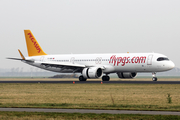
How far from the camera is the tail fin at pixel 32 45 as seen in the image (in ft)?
218

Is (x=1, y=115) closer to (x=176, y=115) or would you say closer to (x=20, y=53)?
(x=176, y=115)

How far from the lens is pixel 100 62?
5806 cm

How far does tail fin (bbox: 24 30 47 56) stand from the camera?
218 ft

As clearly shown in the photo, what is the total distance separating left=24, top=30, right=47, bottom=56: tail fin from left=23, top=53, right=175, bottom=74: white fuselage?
362 cm

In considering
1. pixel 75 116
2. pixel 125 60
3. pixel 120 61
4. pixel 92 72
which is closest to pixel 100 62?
pixel 92 72

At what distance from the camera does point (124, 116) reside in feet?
56.0

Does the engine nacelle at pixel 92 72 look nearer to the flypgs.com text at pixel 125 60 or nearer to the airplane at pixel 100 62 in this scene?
the airplane at pixel 100 62

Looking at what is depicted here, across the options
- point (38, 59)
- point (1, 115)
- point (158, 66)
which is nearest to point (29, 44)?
point (38, 59)

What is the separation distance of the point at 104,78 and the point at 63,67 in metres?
7.61

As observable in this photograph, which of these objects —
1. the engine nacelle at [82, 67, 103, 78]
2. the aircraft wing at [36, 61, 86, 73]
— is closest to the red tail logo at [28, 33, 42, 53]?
the aircraft wing at [36, 61, 86, 73]

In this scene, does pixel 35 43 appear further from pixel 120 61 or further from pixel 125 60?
pixel 125 60

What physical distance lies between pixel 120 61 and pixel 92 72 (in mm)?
4957

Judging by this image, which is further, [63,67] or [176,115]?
[63,67]

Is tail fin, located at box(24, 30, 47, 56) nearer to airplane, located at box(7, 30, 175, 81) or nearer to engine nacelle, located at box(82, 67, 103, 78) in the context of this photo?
airplane, located at box(7, 30, 175, 81)
